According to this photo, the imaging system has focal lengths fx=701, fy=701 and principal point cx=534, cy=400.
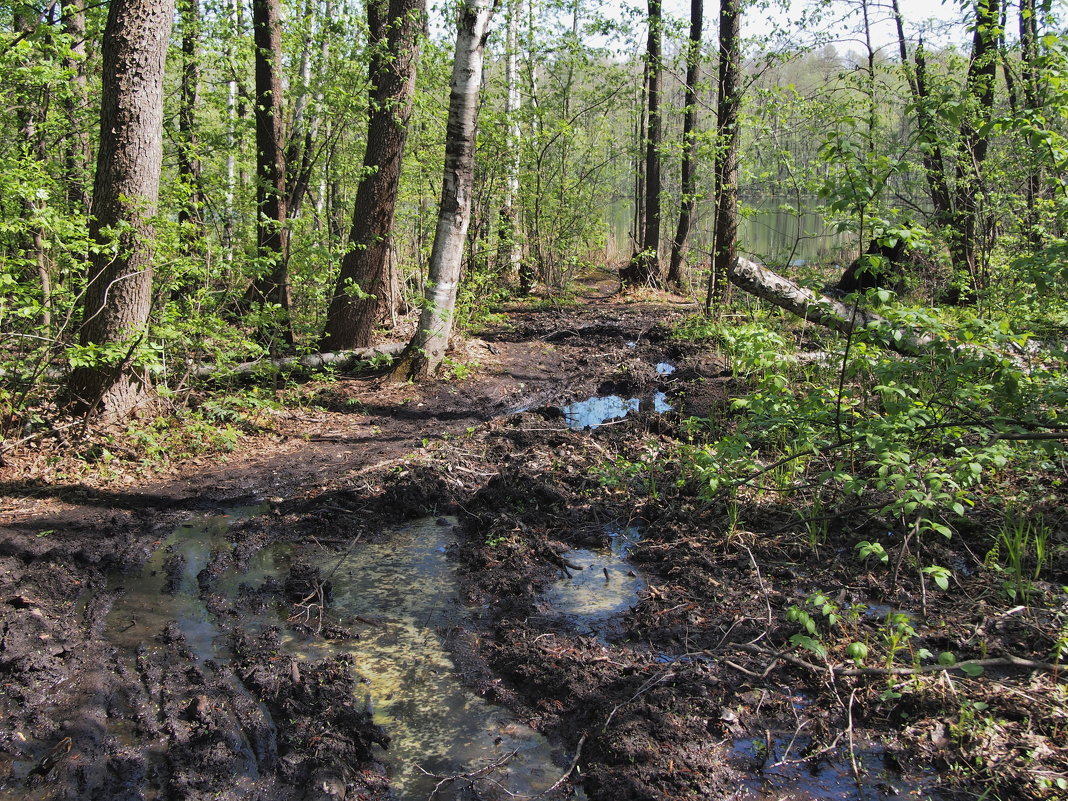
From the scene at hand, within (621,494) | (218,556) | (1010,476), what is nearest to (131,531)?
(218,556)

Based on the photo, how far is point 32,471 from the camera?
5.54m

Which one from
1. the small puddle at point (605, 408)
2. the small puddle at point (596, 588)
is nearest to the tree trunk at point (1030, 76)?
the small puddle at point (605, 408)

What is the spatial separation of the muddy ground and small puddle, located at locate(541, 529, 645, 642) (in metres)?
0.08

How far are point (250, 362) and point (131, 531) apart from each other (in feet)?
11.6

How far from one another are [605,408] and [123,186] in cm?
531

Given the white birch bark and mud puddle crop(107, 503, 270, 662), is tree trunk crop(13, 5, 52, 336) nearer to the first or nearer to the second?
mud puddle crop(107, 503, 270, 662)

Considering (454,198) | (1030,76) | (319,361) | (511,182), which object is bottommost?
(319,361)

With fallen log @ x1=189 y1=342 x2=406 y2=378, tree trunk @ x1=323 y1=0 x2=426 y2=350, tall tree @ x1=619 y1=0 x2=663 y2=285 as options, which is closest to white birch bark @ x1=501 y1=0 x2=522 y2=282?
tall tree @ x1=619 y1=0 x2=663 y2=285

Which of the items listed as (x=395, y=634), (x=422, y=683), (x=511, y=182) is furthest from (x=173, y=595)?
(x=511, y=182)

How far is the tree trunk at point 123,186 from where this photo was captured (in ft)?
19.2

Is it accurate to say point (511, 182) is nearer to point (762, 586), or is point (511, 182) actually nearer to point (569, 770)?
point (762, 586)

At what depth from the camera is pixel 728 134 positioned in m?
11.4

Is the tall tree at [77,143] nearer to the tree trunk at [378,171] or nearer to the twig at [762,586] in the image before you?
the tree trunk at [378,171]

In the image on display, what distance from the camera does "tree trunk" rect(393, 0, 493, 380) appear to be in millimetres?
7961
